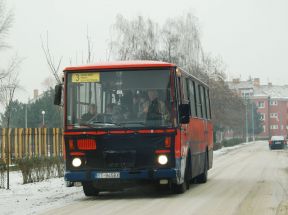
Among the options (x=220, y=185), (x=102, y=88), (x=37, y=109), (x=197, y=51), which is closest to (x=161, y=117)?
(x=102, y=88)

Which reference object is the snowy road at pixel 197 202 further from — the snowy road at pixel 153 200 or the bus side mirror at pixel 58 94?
the bus side mirror at pixel 58 94

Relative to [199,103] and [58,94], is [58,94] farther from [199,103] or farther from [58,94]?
[199,103]

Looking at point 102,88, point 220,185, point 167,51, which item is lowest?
point 220,185

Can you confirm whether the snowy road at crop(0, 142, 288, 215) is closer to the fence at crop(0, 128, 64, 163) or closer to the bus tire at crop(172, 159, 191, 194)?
the bus tire at crop(172, 159, 191, 194)

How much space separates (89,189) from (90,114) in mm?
2101

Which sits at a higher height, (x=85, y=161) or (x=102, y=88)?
(x=102, y=88)

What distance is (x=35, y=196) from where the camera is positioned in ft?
57.8

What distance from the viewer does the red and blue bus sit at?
632 inches

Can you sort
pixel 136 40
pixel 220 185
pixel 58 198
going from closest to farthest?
pixel 58 198
pixel 220 185
pixel 136 40

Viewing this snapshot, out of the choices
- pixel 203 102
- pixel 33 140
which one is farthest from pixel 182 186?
pixel 33 140

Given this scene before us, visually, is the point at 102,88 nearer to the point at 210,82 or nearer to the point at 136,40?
the point at 136,40

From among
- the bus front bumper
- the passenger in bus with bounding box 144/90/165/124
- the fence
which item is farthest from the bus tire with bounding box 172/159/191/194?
the fence

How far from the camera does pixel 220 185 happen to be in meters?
20.8

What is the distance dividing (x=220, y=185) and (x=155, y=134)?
17.7 ft
